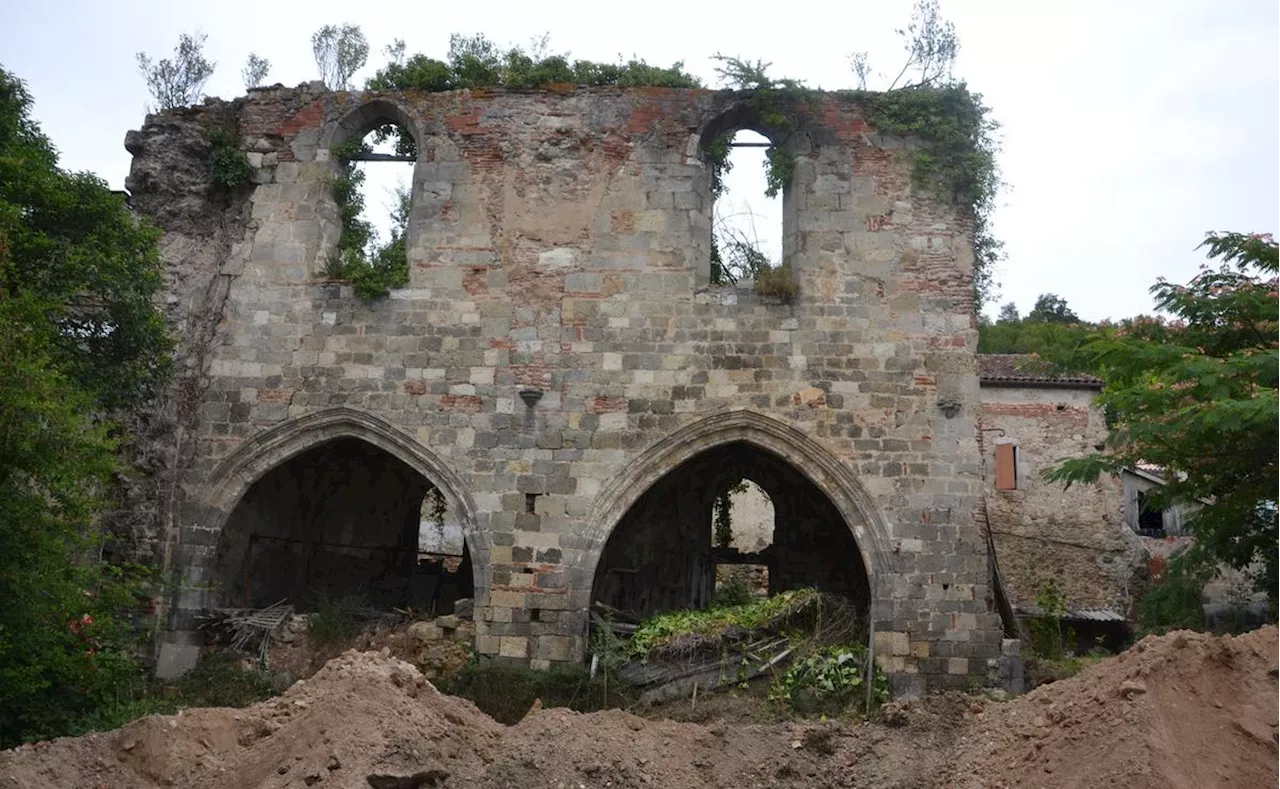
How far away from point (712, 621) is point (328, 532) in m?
5.47

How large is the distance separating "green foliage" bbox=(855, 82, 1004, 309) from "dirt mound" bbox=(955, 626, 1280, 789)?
255 inches

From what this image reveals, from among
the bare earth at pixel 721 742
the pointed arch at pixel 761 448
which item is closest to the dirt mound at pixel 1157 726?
the bare earth at pixel 721 742

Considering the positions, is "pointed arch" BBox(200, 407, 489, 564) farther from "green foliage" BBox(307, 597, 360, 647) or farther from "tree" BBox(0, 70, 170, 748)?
"green foliage" BBox(307, 597, 360, 647)

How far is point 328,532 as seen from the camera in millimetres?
14844

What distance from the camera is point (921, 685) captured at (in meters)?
11.4

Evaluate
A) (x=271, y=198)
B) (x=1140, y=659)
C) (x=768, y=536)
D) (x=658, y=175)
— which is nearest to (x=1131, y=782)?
(x=1140, y=659)

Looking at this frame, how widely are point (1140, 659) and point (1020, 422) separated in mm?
14091

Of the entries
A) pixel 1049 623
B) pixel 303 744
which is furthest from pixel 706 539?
pixel 303 744

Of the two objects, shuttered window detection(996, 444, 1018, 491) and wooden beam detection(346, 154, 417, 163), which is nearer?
wooden beam detection(346, 154, 417, 163)

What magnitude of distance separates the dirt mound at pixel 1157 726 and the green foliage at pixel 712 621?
454 centimetres

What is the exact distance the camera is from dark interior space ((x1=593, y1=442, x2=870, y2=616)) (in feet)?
47.9

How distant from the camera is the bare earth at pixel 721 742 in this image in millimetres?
6527

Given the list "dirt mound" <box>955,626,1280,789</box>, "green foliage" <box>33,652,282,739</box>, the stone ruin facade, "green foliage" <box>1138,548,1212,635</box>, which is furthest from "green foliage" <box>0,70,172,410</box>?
"green foliage" <box>1138,548,1212,635</box>

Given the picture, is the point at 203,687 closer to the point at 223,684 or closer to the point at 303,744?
the point at 223,684
